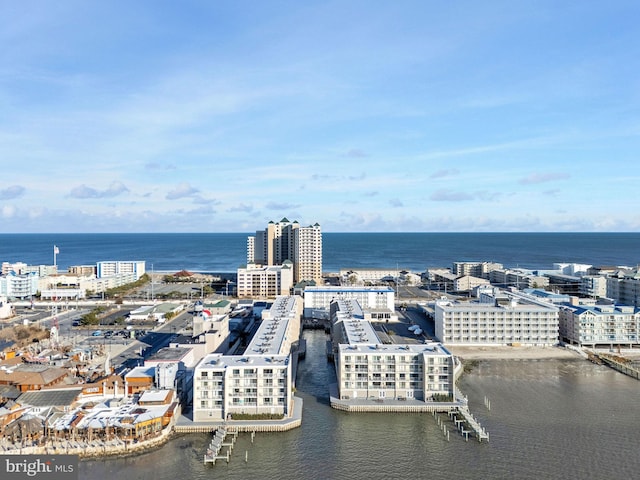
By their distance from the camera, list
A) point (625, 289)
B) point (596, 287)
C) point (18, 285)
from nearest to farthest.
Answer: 1. point (625, 289)
2. point (596, 287)
3. point (18, 285)

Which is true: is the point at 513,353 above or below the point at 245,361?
below

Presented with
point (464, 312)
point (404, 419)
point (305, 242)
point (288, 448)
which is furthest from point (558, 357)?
point (305, 242)

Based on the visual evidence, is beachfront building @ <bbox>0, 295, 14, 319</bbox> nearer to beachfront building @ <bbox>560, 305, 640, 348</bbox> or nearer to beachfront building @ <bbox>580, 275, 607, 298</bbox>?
beachfront building @ <bbox>560, 305, 640, 348</bbox>

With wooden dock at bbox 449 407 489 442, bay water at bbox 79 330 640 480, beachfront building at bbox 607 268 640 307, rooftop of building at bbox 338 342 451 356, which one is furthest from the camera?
beachfront building at bbox 607 268 640 307

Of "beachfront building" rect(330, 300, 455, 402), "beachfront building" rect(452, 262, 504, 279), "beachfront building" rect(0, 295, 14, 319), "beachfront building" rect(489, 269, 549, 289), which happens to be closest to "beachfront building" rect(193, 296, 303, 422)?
"beachfront building" rect(330, 300, 455, 402)

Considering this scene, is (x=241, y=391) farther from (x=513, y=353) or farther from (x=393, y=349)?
(x=513, y=353)

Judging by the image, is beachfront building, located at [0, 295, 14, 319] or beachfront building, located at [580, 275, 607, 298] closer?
beachfront building, located at [0, 295, 14, 319]

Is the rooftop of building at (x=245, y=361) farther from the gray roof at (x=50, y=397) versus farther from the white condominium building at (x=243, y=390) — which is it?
the gray roof at (x=50, y=397)

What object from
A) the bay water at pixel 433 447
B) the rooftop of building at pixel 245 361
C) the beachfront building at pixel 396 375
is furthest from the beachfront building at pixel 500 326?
the rooftop of building at pixel 245 361

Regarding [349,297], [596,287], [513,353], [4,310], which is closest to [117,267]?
[4,310]
